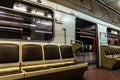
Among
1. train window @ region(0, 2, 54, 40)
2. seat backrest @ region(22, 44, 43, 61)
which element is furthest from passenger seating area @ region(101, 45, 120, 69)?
seat backrest @ region(22, 44, 43, 61)

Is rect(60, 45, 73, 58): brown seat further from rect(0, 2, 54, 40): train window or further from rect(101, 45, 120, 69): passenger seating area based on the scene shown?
rect(101, 45, 120, 69): passenger seating area

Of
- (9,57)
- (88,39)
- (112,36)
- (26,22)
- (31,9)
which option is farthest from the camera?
(112,36)

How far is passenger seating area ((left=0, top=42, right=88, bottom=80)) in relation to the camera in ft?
7.18

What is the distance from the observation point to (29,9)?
11.3 ft

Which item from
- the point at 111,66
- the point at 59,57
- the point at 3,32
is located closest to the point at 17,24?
the point at 3,32

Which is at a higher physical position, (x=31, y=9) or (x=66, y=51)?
(x=31, y=9)

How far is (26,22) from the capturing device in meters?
3.33

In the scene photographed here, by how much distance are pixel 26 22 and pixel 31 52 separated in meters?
0.94

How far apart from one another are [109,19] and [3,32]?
20.1 ft

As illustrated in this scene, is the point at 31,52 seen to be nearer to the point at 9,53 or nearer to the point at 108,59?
the point at 9,53

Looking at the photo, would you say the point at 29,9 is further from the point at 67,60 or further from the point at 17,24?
the point at 67,60

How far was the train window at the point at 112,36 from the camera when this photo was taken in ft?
24.2

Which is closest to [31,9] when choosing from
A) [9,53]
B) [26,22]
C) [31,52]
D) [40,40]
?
[26,22]

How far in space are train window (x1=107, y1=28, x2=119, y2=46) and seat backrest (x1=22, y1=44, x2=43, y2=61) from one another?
216 inches
